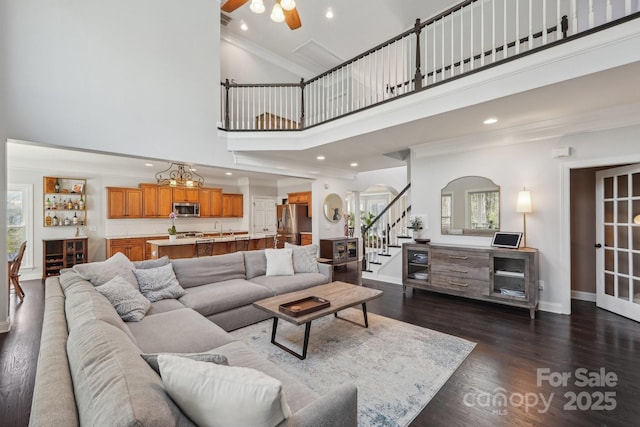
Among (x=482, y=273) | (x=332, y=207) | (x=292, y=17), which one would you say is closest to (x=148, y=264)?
(x=292, y=17)

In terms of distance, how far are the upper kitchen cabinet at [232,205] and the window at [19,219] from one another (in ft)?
14.0

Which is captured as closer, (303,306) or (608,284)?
(303,306)

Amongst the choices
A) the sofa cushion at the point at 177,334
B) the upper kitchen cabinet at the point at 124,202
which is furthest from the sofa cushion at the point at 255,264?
the upper kitchen cabinet at the point at 124,202

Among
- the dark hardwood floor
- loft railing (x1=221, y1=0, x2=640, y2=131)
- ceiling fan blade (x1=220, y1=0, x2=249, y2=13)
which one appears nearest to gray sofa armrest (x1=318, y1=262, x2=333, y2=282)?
the dark hardwood floor

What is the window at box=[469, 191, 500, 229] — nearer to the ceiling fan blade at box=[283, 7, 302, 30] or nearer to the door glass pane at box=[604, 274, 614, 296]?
the door glass pane at box=[604, 274, 614, 296]

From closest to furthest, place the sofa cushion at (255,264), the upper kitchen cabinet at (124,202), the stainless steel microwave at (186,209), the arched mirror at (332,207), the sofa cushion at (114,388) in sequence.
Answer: the sofa cushion at (114,388), the sofa cushion at (255,264), the upper kitchen cabinet at (124,202), the arched mirror at (332,207), the stainless steel microwave at (186,209)

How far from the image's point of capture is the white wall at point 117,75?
337cm

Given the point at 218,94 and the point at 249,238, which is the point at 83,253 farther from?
the point at 218,94

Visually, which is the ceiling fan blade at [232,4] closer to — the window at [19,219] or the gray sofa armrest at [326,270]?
the gray sofa armrest at [326,270]

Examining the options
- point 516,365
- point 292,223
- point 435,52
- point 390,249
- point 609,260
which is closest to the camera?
point 516,365

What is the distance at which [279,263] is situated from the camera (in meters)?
4.18

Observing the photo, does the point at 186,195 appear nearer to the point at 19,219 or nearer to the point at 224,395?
the point at 19,219

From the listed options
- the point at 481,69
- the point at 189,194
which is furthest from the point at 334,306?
the point at 189,194

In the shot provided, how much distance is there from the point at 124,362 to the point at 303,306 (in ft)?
6.17
